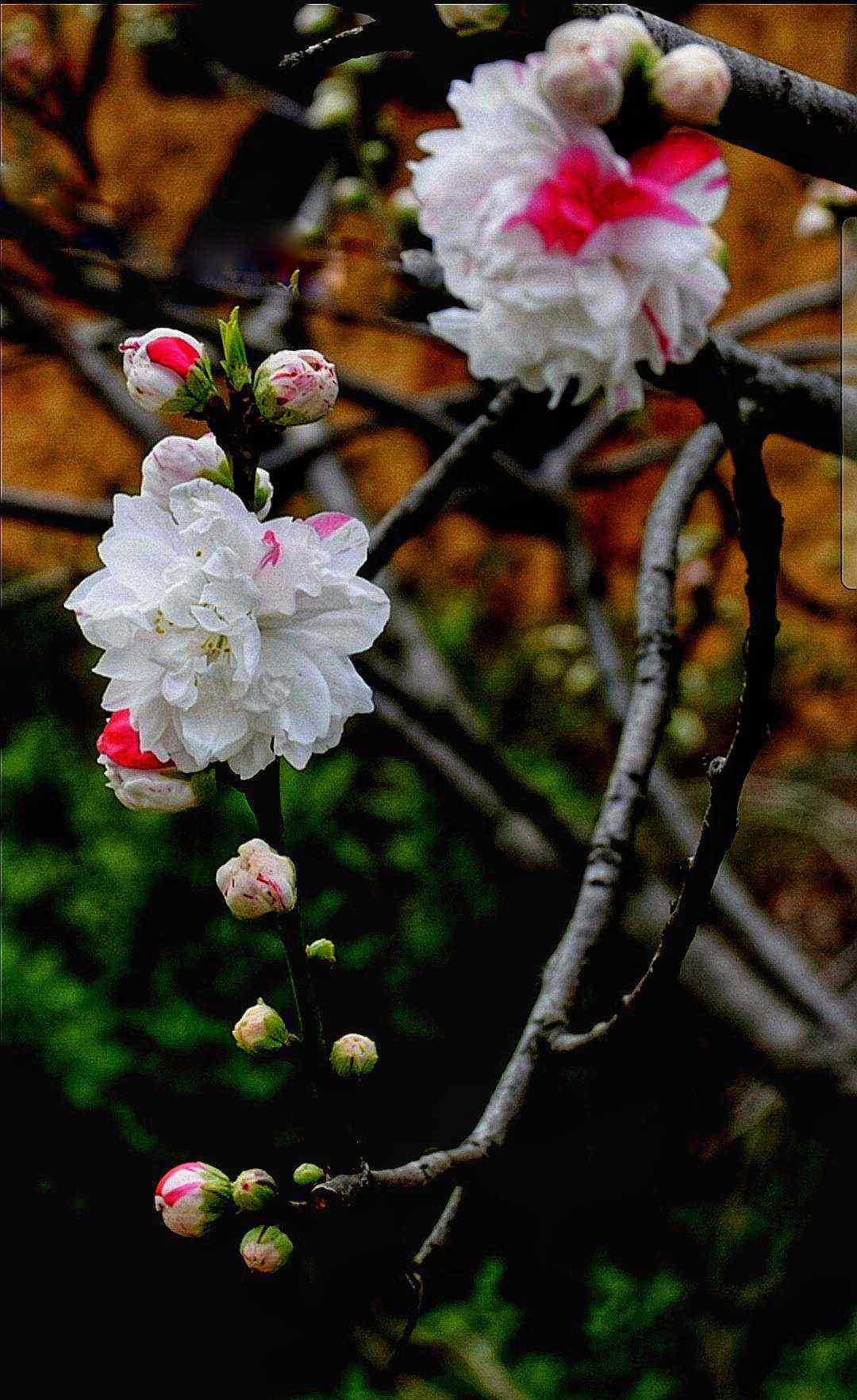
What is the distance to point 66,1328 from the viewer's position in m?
0.93

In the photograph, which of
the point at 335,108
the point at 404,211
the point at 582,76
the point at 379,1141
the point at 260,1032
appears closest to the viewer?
the point at 582,76

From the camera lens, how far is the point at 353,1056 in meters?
0.35

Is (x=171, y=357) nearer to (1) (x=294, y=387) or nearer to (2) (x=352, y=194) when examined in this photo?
(1) (x=294, y=387)

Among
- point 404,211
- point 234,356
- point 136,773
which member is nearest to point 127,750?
point 136,773

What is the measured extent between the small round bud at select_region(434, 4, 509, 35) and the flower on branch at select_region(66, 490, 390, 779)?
12 cm

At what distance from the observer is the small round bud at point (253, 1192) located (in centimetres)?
Answer: 34

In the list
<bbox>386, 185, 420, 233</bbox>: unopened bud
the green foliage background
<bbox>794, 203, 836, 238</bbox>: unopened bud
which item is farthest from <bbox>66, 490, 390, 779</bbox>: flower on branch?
<bbox>794, 203, 836, 238</bbox>: unopened bud

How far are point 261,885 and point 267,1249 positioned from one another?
110 millimetres

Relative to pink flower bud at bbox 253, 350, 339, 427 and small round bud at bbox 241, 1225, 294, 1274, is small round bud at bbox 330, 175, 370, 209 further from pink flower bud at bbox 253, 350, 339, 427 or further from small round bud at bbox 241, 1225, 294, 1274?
small round bud at bbox 241, 1225, 294, 1274

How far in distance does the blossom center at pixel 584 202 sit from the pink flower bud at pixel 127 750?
16cm

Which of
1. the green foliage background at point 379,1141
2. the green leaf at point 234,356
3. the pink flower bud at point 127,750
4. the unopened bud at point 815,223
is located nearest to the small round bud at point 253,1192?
the pink flower bud at point 127,750

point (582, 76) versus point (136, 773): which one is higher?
point (582, 76)

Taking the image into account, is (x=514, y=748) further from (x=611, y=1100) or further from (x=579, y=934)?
(x=579, y=934)

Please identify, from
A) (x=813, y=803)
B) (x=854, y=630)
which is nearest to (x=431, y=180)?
(x=813, y=803)
